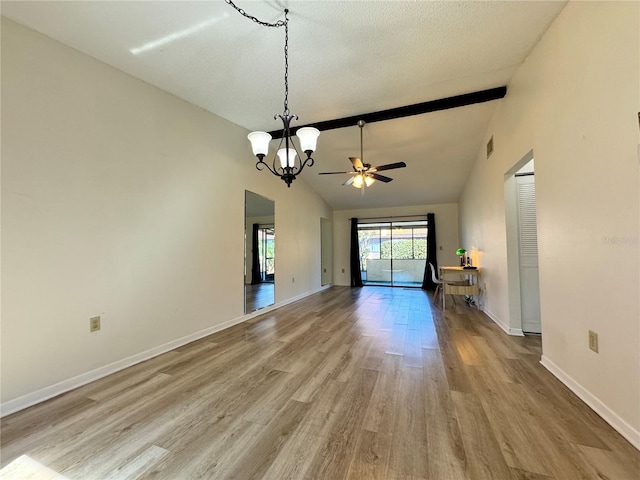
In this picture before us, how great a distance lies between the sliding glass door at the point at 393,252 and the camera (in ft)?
24.1

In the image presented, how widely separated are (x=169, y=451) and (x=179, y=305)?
5.85 ft

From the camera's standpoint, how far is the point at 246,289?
157 inches

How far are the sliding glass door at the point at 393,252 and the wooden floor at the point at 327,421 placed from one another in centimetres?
466

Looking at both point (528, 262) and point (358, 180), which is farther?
point (358, 180)

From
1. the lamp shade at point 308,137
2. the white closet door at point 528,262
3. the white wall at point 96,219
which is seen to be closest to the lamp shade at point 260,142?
the lamp shade at point 308,137

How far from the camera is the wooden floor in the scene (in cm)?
125

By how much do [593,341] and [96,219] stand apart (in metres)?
3.80

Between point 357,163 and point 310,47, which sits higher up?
point 310,47

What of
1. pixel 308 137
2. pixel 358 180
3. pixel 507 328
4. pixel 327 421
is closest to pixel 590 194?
pixel 308 137

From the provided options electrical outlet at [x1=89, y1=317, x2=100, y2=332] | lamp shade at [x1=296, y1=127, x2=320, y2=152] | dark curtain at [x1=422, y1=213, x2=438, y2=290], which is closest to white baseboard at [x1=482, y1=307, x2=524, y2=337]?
lamp shade at [x1=296, y1=127, x2=320, y2=152]

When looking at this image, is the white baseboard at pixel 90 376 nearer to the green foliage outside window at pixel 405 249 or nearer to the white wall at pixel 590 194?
the white wall at pixel 590 194

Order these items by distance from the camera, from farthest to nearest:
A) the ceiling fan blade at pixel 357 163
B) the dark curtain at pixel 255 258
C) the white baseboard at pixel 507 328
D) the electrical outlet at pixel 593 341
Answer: the dark curtain at pixel 255 258
the ceiling fan blade at pixel 357 163
the white baseboard at pixel 507 328
the electrical outlet at pixel 593 341

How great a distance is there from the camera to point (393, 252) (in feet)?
24.8

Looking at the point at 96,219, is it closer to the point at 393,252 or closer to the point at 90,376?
the point at 90,376
